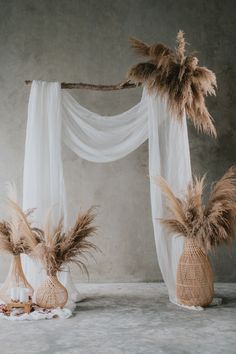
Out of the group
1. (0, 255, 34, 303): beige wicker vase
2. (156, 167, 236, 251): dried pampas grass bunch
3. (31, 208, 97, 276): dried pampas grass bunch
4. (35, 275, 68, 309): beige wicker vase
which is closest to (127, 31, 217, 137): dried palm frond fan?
(156, 167, 236, 251): dried pampas grass bunch

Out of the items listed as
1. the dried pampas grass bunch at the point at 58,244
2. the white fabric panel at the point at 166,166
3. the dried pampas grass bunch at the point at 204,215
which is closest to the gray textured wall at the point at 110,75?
the white fabric panel at the point at 166,166

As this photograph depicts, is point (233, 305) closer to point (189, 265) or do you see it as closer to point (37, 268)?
point (189, 265)

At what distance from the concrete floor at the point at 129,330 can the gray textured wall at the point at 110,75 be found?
1058 mm

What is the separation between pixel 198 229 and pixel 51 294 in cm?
142

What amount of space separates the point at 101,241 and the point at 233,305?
1808 mm

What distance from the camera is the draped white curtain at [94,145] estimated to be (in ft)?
13.7

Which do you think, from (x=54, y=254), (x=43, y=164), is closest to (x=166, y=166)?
(x=43, y=164)

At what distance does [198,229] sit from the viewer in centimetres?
398

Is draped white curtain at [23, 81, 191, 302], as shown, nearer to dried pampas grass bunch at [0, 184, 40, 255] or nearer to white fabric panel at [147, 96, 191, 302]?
white fabric panel at [147, 96, 191, 302]

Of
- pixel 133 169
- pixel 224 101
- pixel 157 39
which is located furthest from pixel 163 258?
pixel 157 39

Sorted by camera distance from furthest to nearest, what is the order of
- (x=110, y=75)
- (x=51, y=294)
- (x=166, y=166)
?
1. (x=110, y=75)
2. (x=166, y=166)
3. (x=51, y=294)

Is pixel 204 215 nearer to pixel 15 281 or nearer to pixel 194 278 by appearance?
pixel 194 278

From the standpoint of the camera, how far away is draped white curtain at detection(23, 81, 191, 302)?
4164 millimetres

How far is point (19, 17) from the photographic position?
546 centimetres
